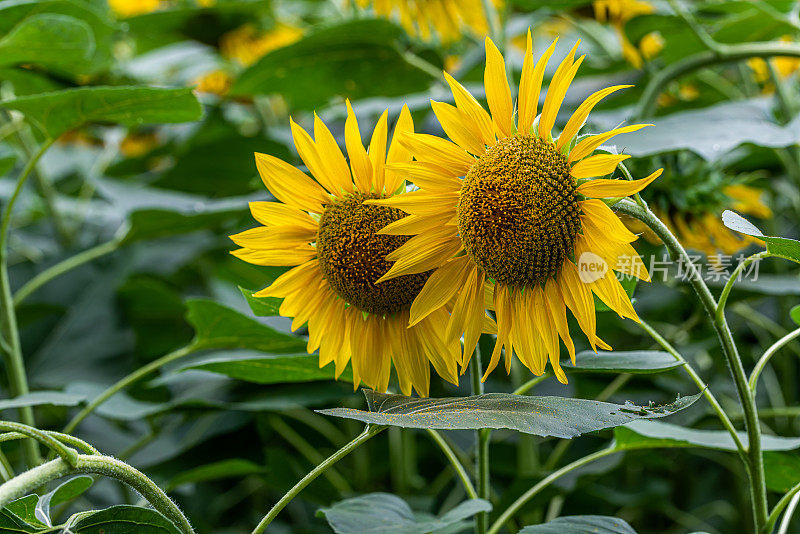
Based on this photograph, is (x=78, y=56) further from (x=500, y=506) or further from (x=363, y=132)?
(x=500, y=506)

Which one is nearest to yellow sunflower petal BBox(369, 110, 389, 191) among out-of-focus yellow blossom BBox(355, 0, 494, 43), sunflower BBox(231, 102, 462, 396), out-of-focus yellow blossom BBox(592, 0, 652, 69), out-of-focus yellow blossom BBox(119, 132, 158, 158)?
sunflower BBox(231, 102, 462, 396)

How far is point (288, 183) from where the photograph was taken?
59cm

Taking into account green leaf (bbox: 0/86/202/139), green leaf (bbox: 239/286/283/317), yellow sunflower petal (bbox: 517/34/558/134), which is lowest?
green leaf (bbox: 239/286/283/317)

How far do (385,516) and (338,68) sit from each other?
0.72 m

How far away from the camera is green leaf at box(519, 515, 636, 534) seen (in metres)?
0.53

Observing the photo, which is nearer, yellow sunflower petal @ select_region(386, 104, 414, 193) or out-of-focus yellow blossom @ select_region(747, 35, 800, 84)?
yellow sunflower petal @ select_region(386, 104, 414, 193)

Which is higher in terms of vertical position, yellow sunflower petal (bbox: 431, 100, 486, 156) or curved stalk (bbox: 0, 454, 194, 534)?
yellow sunflower petal (bbox: 431, 100, 486, 156)

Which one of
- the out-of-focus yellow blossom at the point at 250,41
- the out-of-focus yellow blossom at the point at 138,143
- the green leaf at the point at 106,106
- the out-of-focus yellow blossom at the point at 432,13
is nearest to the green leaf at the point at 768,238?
the green leaf at the point at 106,106

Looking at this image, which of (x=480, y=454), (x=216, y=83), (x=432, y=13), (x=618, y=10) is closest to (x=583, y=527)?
(x=480, y=454)

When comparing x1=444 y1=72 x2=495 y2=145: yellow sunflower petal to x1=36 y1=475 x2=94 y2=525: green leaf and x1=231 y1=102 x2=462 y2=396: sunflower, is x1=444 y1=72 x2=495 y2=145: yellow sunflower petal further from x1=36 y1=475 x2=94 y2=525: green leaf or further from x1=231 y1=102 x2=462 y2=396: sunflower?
x1=36 y1=475 x2=94 y2=525: green leaf

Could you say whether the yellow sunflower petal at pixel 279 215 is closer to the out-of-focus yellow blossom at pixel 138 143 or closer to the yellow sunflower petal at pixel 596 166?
the yellow sunflower petal at pixel 596 166

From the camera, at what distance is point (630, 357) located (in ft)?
1.83

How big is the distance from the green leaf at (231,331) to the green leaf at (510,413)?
24 cm

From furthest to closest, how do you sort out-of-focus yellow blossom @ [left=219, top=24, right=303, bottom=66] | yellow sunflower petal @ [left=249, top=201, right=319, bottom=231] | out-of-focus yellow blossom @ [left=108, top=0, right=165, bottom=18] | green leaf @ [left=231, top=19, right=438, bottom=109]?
1. out-of-focus yellow blossom @ [left=108, top=0, right=165, bottom=18]
2. out-of-focus yellow blossom @ [left=219, top=24, right=303, bottom=66]
3. green leaf @ [left=231, top=19, right=438, bottom=109]
4. yellow sunflower petal @ [left=249, top=201, right=319, bottom=231]
